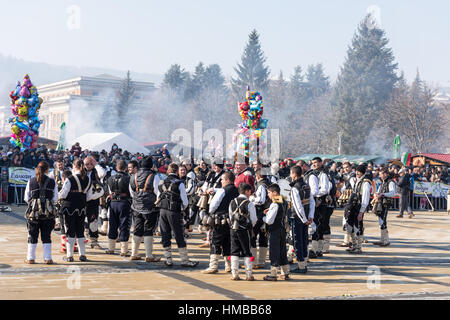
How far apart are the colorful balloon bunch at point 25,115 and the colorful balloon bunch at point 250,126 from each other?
10984mm

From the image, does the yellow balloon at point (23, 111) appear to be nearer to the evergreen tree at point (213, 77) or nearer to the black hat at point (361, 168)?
the black hat at point (361, 168)

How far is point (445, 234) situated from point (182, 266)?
35.7ft

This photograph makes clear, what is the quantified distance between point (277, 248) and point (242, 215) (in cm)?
87

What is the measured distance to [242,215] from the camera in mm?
10469

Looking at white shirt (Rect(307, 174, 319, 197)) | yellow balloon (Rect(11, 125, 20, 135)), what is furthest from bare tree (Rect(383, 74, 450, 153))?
white shirt (Rect(307, 174, 319, 197))

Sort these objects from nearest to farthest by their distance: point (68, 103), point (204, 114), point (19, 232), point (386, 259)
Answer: point (386, 259), point (19, 232), point (204, 114), point (68, 103)

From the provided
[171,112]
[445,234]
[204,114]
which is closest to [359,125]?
[204,114]

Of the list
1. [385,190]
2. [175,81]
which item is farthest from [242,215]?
[175,81]

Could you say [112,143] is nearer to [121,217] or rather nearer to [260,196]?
[121,217]

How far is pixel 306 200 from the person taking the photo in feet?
38.1

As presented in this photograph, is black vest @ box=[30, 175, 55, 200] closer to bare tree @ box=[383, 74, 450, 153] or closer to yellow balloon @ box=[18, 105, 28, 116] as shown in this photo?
yellow balloon @ box=[18, 105, 28, 116]
